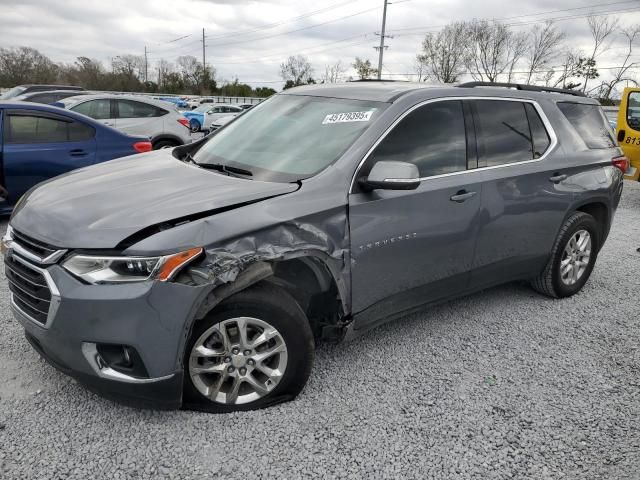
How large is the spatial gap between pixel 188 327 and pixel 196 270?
0.27m

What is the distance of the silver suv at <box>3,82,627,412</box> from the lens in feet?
7.54

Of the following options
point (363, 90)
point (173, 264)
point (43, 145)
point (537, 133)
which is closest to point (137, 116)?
point (43, 145)

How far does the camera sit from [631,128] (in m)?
8.73

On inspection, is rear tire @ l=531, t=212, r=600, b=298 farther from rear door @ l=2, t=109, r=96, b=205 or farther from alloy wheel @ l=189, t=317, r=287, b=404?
rear door @ l=2, t=109, r=96, b=205

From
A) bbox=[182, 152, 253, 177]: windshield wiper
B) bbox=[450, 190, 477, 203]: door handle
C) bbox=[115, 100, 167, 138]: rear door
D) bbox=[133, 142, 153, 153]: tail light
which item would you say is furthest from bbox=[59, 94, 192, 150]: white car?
bbox=[450, 190, 477, 203]: door handle

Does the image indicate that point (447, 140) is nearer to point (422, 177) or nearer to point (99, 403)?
point (422, 177)

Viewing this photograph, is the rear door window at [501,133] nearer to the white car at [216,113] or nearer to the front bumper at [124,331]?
the front bumper at [124,331]

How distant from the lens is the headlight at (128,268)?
7.39ft

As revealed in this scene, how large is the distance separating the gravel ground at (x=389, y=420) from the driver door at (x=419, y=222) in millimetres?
432

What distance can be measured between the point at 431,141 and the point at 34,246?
2.31 meters

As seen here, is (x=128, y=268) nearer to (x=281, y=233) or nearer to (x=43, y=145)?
(x=281, y=233)

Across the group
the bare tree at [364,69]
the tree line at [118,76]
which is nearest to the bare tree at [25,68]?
Answer: the tree line at [118,76]

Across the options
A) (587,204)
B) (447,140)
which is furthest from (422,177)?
(587,204)

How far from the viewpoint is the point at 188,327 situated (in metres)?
2.34
